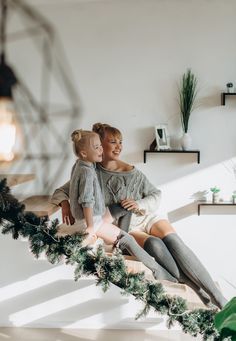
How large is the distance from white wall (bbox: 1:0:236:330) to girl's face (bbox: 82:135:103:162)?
7 cm

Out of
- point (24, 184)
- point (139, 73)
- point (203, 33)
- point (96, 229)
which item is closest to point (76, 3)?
point (139, 73)

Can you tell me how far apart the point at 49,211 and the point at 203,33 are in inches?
38.2

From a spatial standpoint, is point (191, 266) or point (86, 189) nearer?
point (86, 189)

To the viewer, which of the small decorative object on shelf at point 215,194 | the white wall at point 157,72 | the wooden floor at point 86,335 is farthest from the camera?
the wooden floor at point 86,335

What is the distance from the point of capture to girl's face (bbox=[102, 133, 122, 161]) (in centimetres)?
193

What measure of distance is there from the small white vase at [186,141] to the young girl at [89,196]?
351 mm

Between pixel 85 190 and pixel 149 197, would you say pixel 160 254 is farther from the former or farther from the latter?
pixel 85 190

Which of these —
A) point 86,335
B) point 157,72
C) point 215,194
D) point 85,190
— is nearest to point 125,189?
point 85,190

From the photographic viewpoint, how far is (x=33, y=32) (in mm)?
1863

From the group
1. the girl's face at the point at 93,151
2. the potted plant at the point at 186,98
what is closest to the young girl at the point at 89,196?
the girl's face at the point at 93,151

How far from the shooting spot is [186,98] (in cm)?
196

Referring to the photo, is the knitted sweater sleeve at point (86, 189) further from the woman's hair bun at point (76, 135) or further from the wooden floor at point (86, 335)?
the wooden floor at point (86, 335)

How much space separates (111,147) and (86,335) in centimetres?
175

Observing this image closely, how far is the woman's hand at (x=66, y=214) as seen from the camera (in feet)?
6.37
